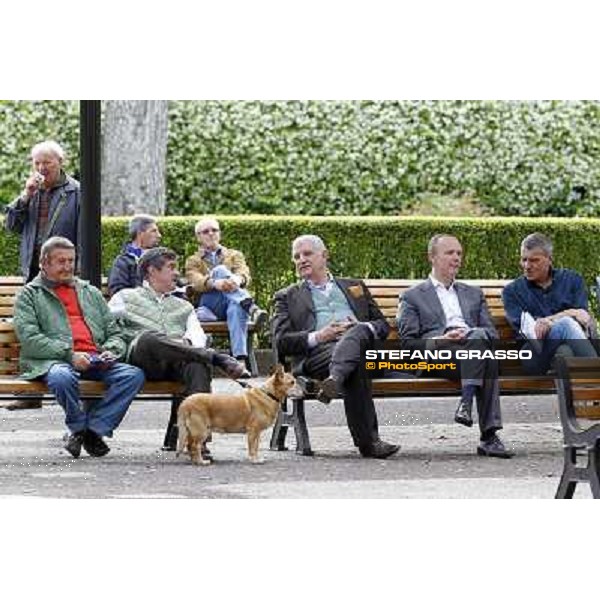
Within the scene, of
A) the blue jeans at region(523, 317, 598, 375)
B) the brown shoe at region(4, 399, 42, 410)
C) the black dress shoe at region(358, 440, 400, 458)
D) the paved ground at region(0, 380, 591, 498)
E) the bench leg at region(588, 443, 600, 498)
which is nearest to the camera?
the bench leg at region(588, 443, 600, 498)

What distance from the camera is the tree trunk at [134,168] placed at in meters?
9.12

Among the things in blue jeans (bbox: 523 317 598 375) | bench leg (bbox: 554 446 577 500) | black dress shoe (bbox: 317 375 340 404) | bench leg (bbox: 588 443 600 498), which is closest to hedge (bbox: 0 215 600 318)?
blue jeans (bbox: 523 317 598 375)

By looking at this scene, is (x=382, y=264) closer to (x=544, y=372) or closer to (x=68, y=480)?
(x=544, y=372)

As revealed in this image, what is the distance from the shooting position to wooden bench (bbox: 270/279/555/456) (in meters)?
8.67

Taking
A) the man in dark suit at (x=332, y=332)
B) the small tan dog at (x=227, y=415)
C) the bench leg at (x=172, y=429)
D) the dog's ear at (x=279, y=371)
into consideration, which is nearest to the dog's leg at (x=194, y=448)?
the small tan dog at (x=227, y=415)

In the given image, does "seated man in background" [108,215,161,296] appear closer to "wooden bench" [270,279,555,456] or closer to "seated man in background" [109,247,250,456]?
"seated man in background" [109,247,250,456]

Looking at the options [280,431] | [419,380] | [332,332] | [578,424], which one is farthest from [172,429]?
[578,424]

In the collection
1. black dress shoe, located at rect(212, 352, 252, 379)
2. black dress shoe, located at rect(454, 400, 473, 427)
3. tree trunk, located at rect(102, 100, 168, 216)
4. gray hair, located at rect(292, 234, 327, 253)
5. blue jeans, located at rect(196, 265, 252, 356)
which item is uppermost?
tree trunk, located at rect(102, 100, 168, 216)

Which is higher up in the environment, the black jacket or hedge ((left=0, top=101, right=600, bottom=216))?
hedge ((left=0, top=101, right=600, bottom=216))

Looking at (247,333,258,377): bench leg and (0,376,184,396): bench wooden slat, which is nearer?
(0,376,184,396): bench wooden slat

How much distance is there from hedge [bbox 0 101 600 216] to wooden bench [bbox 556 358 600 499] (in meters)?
0.90

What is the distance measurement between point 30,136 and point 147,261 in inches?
30.6

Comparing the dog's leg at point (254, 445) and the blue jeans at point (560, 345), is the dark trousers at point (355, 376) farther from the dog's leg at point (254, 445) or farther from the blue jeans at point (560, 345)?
the blue jeans at point (560, 345)
